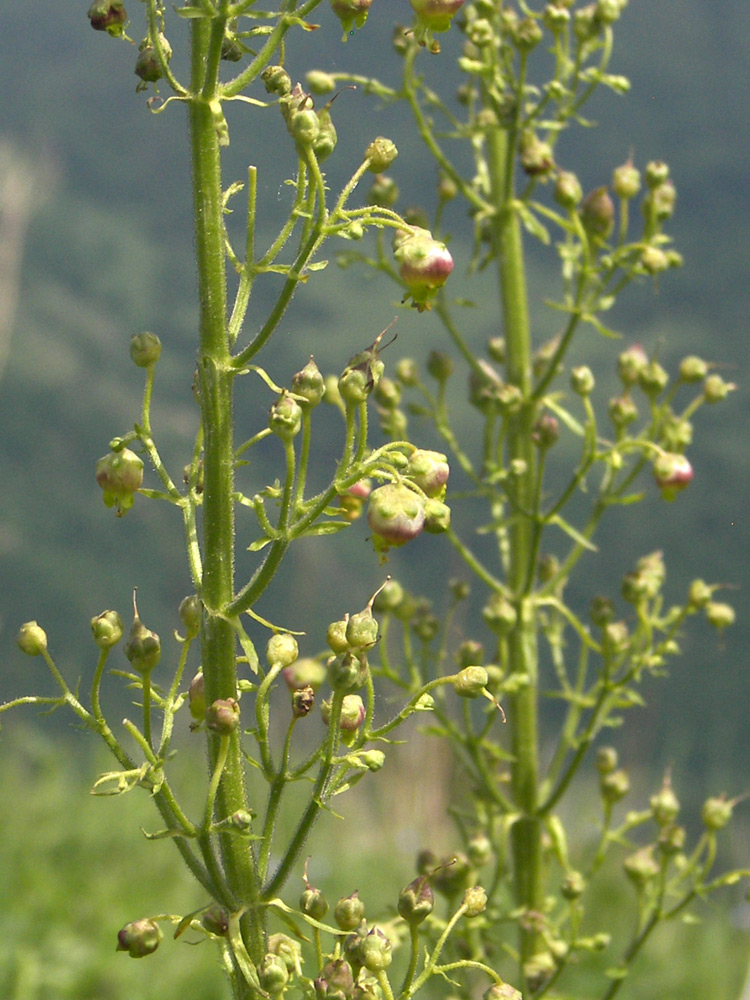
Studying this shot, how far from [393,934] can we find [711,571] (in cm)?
359

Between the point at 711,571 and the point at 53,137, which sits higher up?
the point at 53,137

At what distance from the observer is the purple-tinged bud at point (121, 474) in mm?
946

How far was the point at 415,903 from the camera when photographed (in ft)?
3.16

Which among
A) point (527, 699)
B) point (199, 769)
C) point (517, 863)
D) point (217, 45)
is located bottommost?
point (199, 769)

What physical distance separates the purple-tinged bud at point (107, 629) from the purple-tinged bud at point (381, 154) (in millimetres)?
403

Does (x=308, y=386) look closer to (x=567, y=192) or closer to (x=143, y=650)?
(x=143, y=650)

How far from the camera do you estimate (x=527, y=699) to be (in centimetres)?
160

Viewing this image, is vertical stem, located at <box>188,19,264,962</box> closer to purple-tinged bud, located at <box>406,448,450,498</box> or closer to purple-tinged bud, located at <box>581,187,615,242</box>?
purple-tinged bud, located at <box>406,448,450,498</box>

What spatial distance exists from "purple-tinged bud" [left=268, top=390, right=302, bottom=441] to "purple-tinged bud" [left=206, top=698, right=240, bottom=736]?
21 cm

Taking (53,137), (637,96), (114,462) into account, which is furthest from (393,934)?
(53,137)

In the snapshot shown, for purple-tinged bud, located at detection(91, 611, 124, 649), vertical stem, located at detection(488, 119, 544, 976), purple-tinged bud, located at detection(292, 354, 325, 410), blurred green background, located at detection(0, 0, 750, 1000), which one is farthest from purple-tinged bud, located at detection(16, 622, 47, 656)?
blurred green background, located at detection(0, 0, 750, 1000)

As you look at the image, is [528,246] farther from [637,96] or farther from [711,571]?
[711,571]

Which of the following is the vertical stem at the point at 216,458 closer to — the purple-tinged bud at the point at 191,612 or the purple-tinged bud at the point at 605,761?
the purple-tinged bud at the point at 191,612

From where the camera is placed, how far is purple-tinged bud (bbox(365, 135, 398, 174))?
3.18 feet
